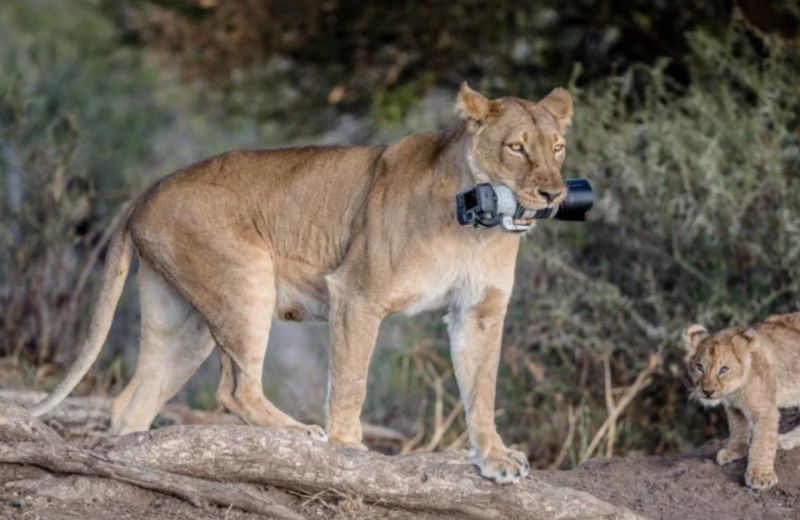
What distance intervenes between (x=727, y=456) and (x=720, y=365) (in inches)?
18.0

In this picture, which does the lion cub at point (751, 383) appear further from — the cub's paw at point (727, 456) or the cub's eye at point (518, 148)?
the cub's eye at point (518, 148)

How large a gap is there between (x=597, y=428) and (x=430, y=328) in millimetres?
1422

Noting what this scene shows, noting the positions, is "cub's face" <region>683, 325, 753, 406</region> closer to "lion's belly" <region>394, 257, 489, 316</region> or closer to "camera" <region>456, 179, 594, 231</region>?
"camera" <region>456, 179, 594, 231</region>

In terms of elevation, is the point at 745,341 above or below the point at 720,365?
above

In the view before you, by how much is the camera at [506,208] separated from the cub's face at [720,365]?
0.87 meters

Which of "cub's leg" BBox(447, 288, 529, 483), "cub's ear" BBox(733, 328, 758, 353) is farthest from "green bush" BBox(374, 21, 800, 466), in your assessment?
"cub's leg" BBox(447, 288, 529, 483)

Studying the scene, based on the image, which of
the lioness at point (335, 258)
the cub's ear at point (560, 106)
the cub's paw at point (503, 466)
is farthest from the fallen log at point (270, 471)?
the cub's ear at point (560, 106)

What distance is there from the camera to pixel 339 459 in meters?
5.74

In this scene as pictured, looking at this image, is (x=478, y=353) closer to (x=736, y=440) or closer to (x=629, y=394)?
(x=736, y=440)

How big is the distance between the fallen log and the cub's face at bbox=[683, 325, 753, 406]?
0.91 m

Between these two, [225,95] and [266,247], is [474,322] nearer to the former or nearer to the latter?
[266,247]

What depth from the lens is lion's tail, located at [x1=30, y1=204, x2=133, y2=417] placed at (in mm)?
6684

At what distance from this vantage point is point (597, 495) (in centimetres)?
630

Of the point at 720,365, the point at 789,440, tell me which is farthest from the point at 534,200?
the point at 789,440
